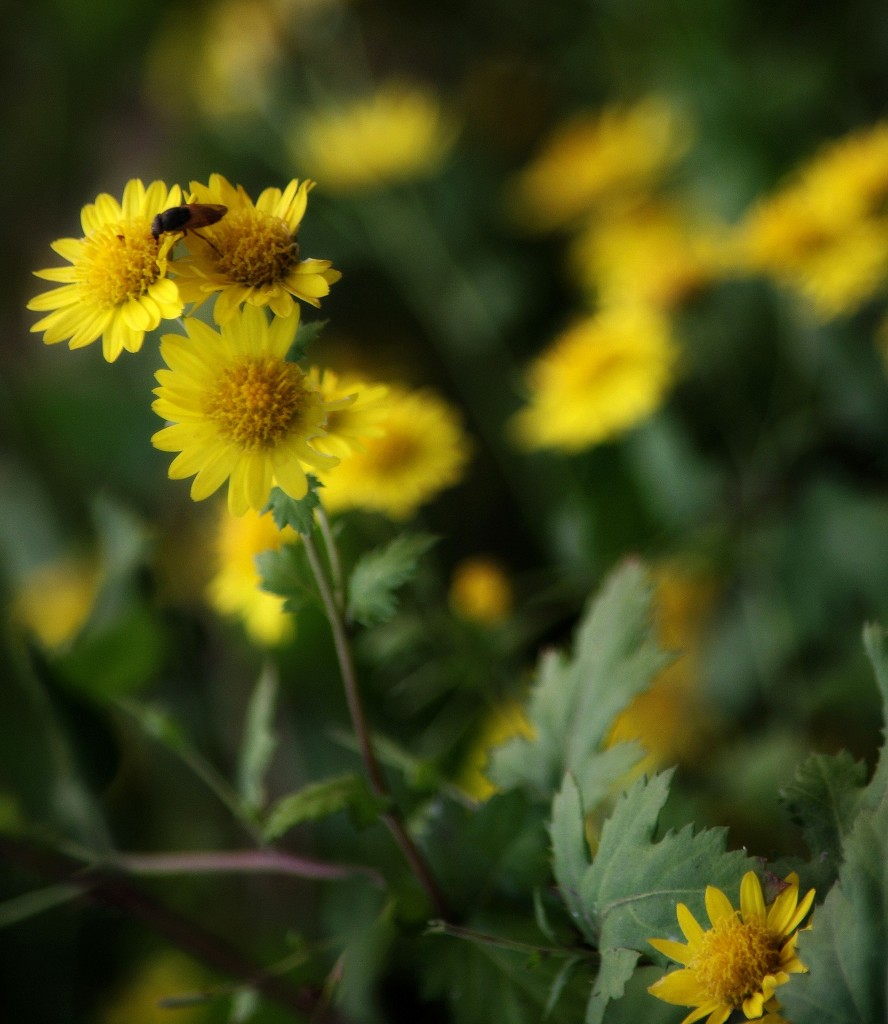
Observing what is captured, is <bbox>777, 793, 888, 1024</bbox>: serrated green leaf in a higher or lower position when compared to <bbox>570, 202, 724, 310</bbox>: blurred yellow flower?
lower

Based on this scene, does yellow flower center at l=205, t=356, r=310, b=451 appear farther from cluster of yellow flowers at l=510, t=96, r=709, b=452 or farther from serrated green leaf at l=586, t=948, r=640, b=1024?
cluster of yellow flowers at l=510, t=96, r=709, b=452

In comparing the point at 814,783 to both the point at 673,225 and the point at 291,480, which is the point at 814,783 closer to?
the point at 291,480

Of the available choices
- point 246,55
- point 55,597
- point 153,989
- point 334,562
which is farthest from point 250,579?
point 246,55

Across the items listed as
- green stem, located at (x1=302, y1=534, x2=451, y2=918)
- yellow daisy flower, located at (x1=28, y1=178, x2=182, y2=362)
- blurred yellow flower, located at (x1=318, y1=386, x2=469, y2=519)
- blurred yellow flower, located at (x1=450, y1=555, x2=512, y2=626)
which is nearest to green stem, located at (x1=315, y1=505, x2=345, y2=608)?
green stem, located at (x1=302, y1=534, x2=451, y2=918)

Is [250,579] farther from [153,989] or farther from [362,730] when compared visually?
[153,989]

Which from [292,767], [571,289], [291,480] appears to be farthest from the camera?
[571,289]

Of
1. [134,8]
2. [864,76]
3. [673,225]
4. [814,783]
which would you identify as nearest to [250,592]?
[814,783]
